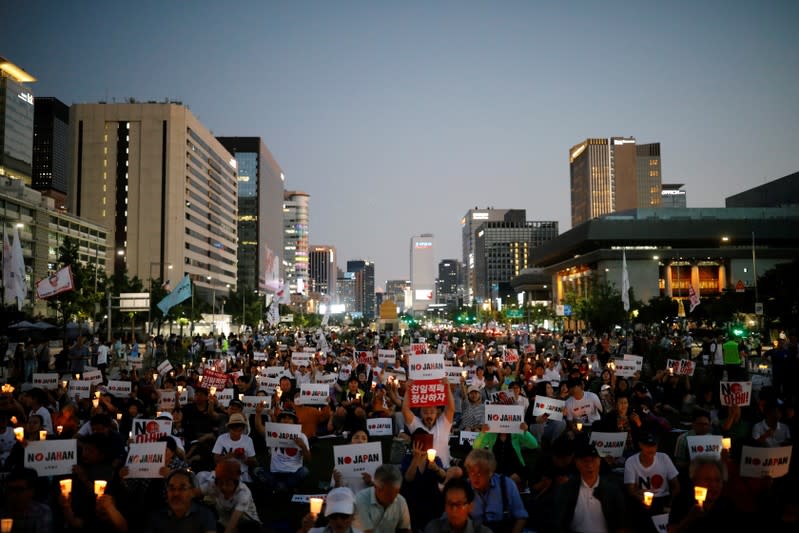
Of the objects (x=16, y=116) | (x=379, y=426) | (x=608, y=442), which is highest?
(x=16, y=116)

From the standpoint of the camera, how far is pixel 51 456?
7.98m

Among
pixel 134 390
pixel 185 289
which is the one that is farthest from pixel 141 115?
pixel 134 390

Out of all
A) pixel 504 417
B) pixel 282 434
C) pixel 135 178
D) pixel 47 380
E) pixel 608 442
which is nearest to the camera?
pixel 504 417

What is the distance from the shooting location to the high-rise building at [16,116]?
14875 centimetres

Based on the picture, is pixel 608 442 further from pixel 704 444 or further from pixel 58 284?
pixel 58 284

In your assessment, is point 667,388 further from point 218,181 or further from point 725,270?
point 218,181

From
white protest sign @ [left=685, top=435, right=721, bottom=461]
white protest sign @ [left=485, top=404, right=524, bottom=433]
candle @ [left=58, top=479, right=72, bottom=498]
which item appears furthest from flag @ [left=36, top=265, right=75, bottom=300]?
white protest sign @ [left=685, top=435, right=721, bottom=461]

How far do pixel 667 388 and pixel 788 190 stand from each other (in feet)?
398

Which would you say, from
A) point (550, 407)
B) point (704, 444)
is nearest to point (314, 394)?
point (550, 407)

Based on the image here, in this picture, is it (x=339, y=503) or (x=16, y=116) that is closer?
(x=339, y=503)

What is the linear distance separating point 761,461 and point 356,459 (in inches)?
171

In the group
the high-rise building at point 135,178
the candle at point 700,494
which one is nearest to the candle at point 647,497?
the candle at point 700,494

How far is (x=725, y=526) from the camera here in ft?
18.3

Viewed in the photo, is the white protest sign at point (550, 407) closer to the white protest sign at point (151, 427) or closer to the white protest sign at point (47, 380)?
the white protest sign at point (151, 427)
